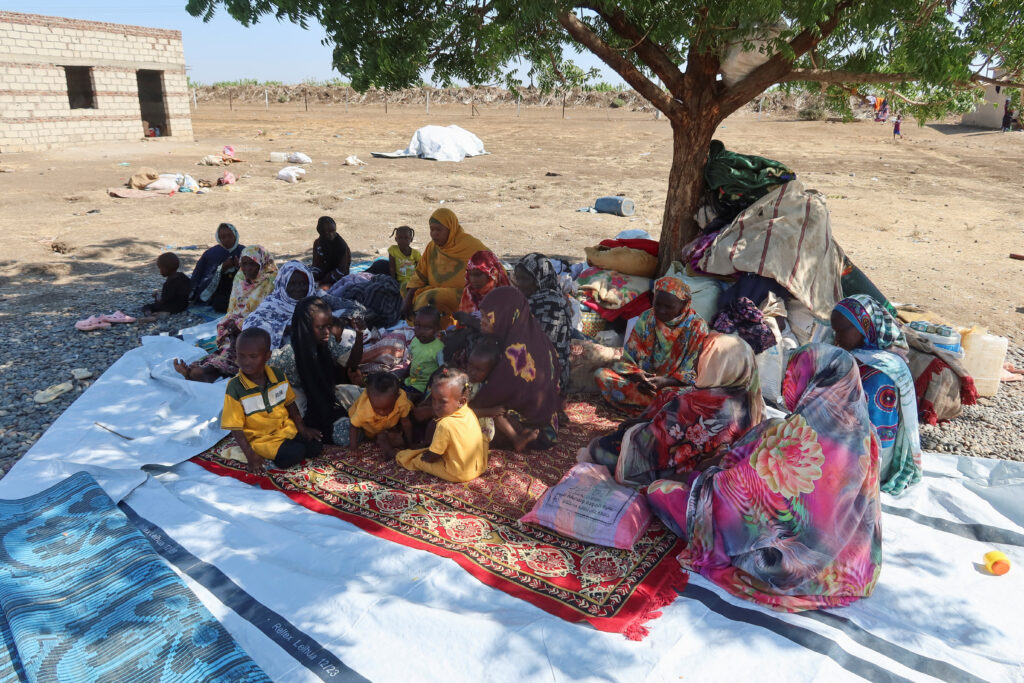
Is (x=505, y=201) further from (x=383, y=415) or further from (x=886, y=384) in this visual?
(x=886, y=384)

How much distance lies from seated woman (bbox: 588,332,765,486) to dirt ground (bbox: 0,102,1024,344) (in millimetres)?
4551

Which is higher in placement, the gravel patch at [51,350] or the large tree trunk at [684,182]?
the large tree trunk at [684,182]

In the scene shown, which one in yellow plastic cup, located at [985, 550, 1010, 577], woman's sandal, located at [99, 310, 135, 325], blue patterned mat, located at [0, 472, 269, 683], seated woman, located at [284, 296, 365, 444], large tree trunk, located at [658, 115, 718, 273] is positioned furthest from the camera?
woman's sandal, located at [99, 310, 135, 325]

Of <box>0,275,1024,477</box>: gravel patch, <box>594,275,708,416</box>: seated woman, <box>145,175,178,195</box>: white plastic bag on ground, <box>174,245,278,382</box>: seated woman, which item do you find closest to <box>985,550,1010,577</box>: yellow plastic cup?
<box>0,275,1024,477</box>: gravel patch

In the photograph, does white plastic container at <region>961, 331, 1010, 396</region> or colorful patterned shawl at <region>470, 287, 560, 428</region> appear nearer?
colorful patterned shawl at <region>470, 287, 560, 428</region>

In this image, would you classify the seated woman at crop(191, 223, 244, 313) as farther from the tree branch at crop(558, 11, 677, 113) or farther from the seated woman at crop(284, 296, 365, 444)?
the tree branch at crop(558, 11, 677, 113)

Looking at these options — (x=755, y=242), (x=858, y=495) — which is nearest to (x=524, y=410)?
(x=858, y=495)

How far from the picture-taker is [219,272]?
685 centimetres

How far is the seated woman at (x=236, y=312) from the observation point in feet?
16.7

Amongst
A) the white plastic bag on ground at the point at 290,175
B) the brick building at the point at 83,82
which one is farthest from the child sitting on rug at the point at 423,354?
the brick building at the point at 83,82

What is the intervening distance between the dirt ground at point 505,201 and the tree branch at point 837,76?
283cm

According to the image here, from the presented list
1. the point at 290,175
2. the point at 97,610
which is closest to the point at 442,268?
the point at 97,610

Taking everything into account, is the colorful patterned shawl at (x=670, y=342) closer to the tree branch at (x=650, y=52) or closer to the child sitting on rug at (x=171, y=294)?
the tree branch at (x=650, y=52)

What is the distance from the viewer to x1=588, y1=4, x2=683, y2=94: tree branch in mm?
5676
